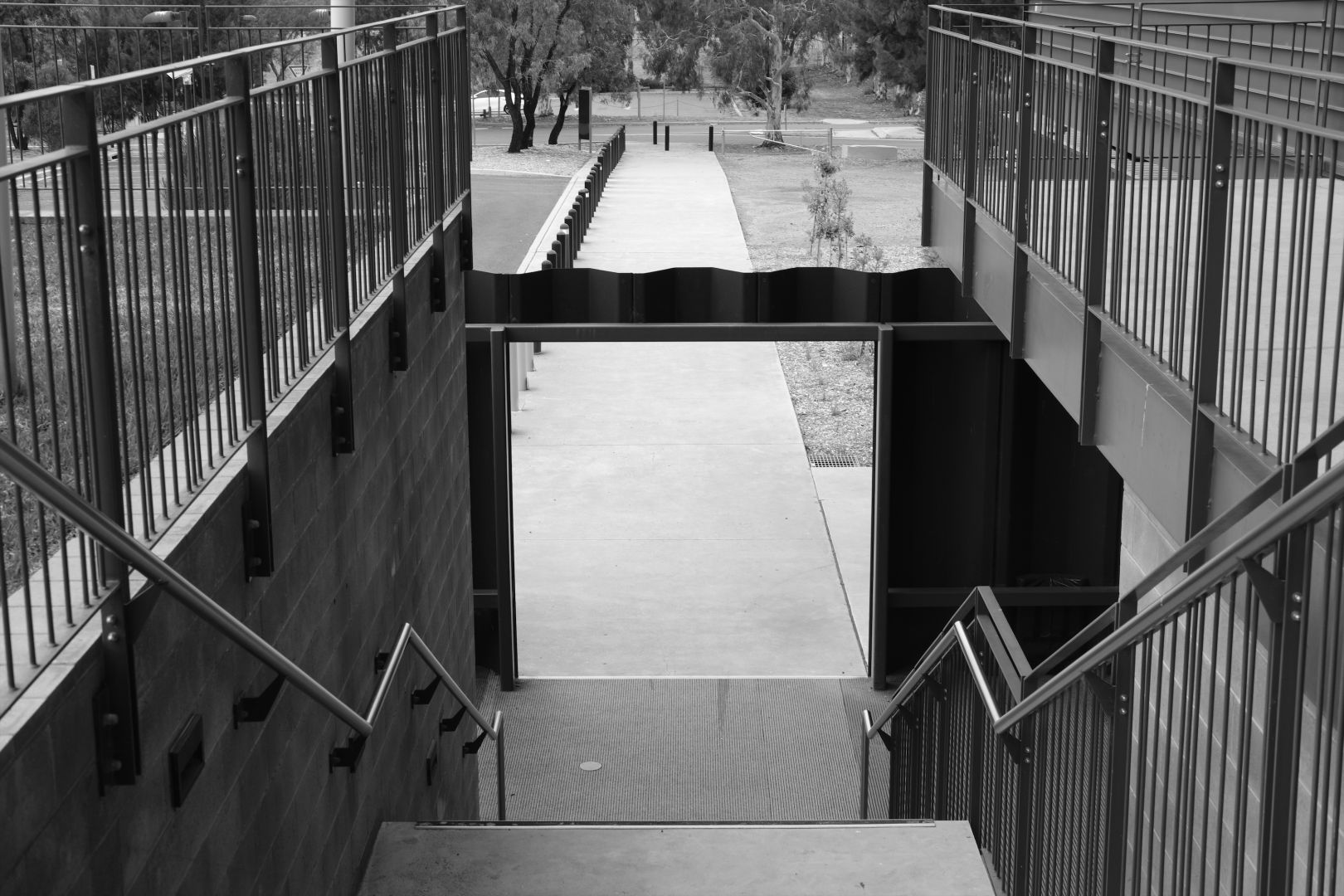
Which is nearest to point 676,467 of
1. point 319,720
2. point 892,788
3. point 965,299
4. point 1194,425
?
point 965,299

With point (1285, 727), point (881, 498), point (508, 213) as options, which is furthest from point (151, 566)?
point (508, 213)

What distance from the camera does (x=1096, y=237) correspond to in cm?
542

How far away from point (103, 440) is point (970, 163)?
5.84 meters

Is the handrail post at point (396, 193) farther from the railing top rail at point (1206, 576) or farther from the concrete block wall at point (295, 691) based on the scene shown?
the railing top rail at point (1206, 576)

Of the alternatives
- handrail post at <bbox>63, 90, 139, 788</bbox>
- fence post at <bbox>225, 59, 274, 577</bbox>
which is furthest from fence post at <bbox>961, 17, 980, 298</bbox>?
handrail post at <bbox>63, 90, 139, 788</bbox>

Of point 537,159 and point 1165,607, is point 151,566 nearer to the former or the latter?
point 1165,607

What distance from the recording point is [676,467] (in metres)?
16.0

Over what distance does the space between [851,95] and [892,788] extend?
2524 inches

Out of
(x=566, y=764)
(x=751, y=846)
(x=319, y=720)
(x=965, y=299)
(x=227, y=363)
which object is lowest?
(x=566, y=764)

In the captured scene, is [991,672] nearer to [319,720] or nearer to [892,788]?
[892,788]

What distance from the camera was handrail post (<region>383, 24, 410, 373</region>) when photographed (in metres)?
6.52

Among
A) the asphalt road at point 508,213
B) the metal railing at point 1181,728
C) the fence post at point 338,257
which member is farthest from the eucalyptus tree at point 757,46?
the fence post at point 338,257

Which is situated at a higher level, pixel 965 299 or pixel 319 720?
pixel 965 299

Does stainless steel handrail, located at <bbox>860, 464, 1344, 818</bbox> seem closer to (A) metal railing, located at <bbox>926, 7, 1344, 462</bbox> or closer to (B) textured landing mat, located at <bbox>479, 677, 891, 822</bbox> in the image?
(A) metal railing, located at <bbox>926, 7, 1344, 462</bbox>
